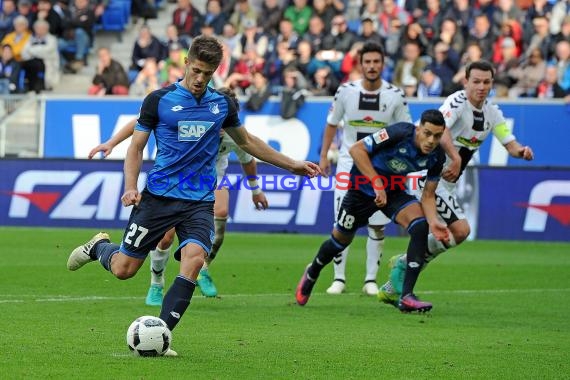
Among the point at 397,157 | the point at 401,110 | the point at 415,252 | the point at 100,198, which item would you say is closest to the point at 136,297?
the point at 415,252

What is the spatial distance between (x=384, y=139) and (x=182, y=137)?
10.9ft

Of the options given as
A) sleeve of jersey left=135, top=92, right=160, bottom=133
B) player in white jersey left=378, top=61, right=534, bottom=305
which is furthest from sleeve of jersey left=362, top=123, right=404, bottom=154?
sleeve of jersey left=135, top=92, right=160, bottom=133

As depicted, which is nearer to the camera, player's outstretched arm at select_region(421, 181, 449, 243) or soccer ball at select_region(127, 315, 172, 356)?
soccer ball at select_region(127, 315, 172, 356)

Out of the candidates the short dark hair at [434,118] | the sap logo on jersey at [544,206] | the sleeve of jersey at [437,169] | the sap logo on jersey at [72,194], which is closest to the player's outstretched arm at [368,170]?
the sleeve of jersey at [437,169]

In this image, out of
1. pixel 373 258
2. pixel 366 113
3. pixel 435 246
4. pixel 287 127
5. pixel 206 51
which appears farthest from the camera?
pixel 287 127

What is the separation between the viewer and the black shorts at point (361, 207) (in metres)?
12.2

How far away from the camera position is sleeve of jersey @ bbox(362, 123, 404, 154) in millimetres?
12008

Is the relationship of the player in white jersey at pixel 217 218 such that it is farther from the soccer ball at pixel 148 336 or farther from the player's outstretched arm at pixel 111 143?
the soccer ball at pixel 148 336

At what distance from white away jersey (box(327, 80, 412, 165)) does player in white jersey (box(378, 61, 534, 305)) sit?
31.5 inches

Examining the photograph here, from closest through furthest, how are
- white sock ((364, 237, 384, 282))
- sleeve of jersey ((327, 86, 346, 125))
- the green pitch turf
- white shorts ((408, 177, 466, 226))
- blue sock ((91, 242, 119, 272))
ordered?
the green pitch turf, blue sock ((91, 242, 119, 272)), white shorts ((408, 177, 466, 226)), sleeve of jersey ((327, 86, 346, 125)), white sock ((364, 237, 384, 282))

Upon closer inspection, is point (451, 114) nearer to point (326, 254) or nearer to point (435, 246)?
point (435, 246)

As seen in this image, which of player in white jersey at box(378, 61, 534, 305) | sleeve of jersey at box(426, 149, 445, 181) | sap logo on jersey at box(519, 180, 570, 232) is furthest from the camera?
sap logo on jersey at box(519, 180, 570, 232)

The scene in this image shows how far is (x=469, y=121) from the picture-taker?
13.3 meters

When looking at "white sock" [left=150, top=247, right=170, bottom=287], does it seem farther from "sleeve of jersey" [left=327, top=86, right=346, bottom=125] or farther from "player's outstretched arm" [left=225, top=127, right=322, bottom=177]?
"sleeve of jersey" [left=327, top=86, right=346, bottom=125]
